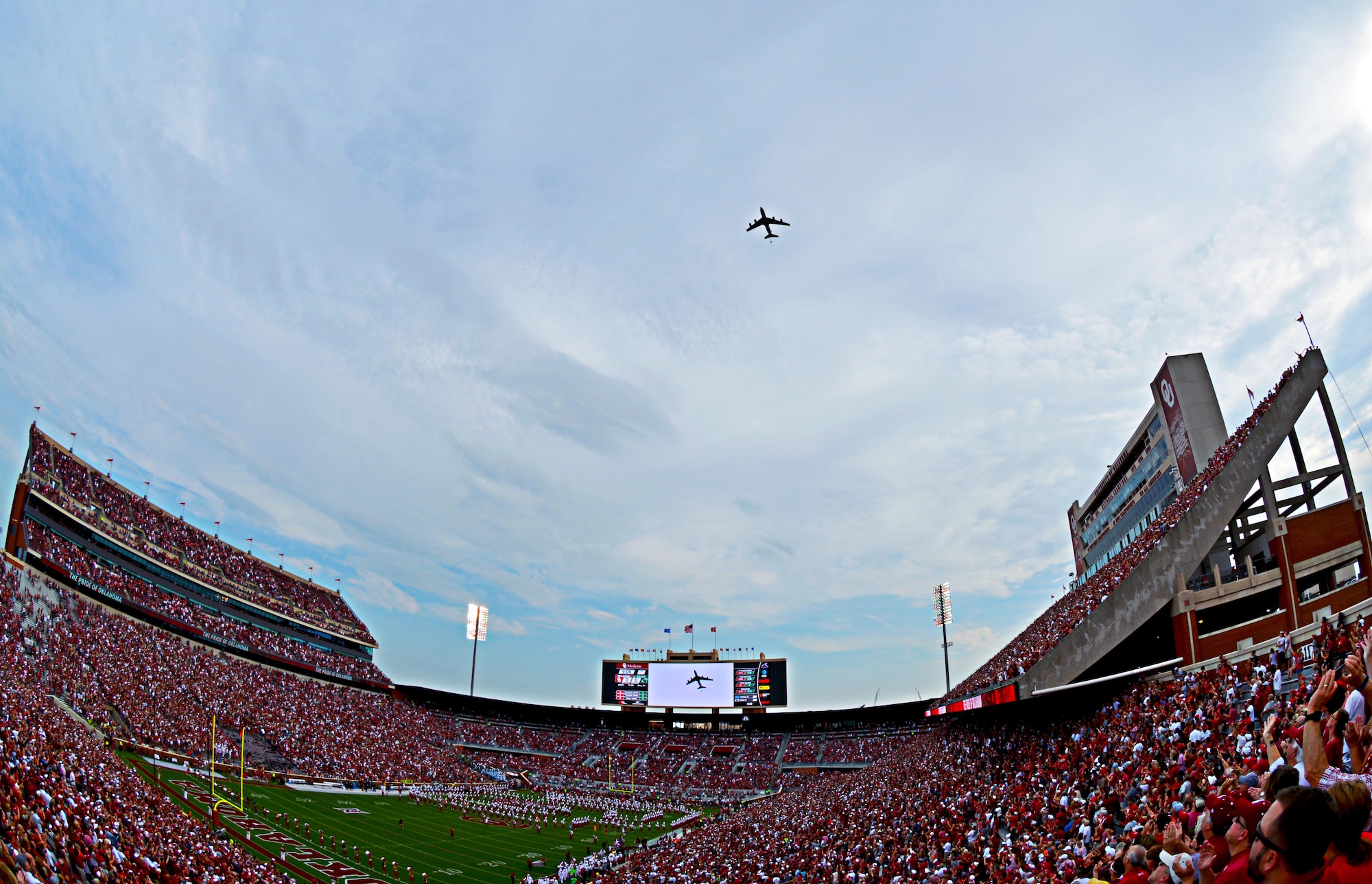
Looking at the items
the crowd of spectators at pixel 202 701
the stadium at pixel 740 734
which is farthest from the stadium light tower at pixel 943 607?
the crowd of spectators at pixel 202 701

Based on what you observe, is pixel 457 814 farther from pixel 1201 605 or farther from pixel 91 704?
pixel 1201 605

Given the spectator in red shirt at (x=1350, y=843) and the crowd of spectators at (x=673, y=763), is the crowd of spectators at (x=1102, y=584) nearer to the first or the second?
the spectator in red shirt at (x=1350, y=843)

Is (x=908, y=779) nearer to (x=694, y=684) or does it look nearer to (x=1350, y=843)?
(x=1350, y=843)

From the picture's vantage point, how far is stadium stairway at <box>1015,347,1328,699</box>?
24.0 meters

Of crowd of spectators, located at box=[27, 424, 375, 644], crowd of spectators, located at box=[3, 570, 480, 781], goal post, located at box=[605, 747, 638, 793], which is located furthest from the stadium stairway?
crowd of spectators, located at box=[27, 424, 375, 644]

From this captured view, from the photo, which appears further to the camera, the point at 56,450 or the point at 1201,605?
the point at 56,450

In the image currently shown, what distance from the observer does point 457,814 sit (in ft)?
156

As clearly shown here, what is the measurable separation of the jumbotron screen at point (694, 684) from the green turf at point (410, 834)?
25.7 metres

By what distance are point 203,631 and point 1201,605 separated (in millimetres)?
63425

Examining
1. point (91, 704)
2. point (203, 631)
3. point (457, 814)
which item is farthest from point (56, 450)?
point (457, 814)

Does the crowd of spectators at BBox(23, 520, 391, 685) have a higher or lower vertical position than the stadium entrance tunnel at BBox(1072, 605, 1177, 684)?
higher

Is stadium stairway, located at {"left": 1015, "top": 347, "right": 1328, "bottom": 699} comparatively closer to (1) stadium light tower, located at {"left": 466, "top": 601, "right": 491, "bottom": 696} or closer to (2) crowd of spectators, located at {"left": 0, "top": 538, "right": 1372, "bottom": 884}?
(2) crowd of spectators, located at {"left": 0, "top": 538, "right": 1372, "bottom": 884}

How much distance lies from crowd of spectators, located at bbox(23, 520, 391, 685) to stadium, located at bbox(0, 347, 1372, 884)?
284mm

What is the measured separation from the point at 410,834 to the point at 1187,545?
3896 cm
